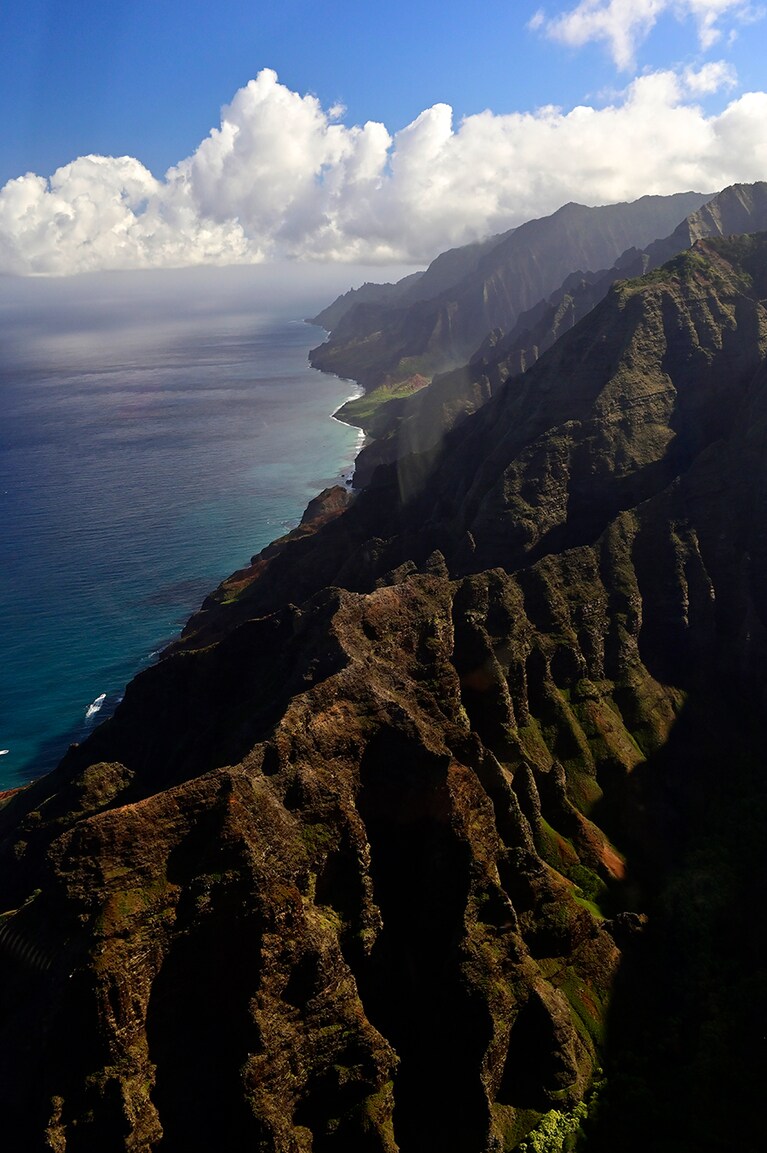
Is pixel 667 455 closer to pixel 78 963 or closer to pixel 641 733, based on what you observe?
pixel 641 733

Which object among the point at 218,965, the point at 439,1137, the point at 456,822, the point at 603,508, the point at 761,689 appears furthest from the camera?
the point at 603,508

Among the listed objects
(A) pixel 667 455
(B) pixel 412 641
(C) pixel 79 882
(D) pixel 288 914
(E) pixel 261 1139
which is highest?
(A) pixel 667 455

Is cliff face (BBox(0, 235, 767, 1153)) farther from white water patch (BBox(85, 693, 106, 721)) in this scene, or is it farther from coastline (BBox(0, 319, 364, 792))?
white water patch (BBox(85, 693, 106, 721))

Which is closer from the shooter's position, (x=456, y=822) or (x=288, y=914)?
(x=288, y=914)

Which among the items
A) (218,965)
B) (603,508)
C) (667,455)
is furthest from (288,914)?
(667,455)

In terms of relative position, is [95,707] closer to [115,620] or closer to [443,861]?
[115,620]

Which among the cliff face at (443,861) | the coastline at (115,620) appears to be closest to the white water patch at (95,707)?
the coastline at (115,620)

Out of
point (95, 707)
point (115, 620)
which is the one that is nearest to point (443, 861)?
point (95, 707)

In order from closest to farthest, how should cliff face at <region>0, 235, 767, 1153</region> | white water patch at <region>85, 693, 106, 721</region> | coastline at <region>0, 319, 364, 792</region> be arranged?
cliff face at <region>0, 235, 767, 1153</region>, coastline at <region>0, 319, 364, 792</region>, white water patch at <region>85, 693, 106, 721</region>

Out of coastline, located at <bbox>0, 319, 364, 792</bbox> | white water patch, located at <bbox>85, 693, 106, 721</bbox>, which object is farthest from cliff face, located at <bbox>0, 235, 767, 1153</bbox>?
white water patch, located at <bbox>85, 693, 106, 721</bbox>
